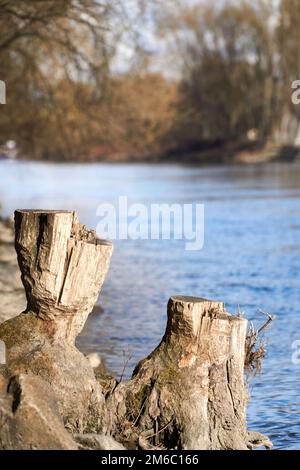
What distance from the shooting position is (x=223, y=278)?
18031 mm

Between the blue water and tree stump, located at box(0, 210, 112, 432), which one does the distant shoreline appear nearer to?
the blue water

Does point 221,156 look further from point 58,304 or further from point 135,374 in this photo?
point 58,304

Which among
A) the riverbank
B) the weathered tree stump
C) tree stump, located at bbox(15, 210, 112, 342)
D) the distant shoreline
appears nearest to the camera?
the weathered tree stump

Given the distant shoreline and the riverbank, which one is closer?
the riverbank

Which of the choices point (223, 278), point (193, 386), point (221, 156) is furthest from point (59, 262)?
point (221, 156)

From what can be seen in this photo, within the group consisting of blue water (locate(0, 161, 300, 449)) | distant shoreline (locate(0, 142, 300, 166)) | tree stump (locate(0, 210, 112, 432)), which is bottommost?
blue water (locate(0, 161, 300, 449))

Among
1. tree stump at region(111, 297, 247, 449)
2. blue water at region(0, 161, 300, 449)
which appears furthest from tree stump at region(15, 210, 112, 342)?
blue water at region(0, 161, 300, 449)

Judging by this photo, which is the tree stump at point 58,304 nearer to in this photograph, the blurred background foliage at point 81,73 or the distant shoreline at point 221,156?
the blurred background foliage at point 81,73

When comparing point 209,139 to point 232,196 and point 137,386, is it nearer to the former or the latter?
point 232,196

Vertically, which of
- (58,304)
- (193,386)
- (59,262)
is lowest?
(193,386)

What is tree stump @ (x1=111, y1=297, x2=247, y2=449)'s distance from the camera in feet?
22.8

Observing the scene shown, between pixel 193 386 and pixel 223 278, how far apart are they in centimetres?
1106

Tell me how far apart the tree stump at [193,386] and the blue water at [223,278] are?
1.03 metres
